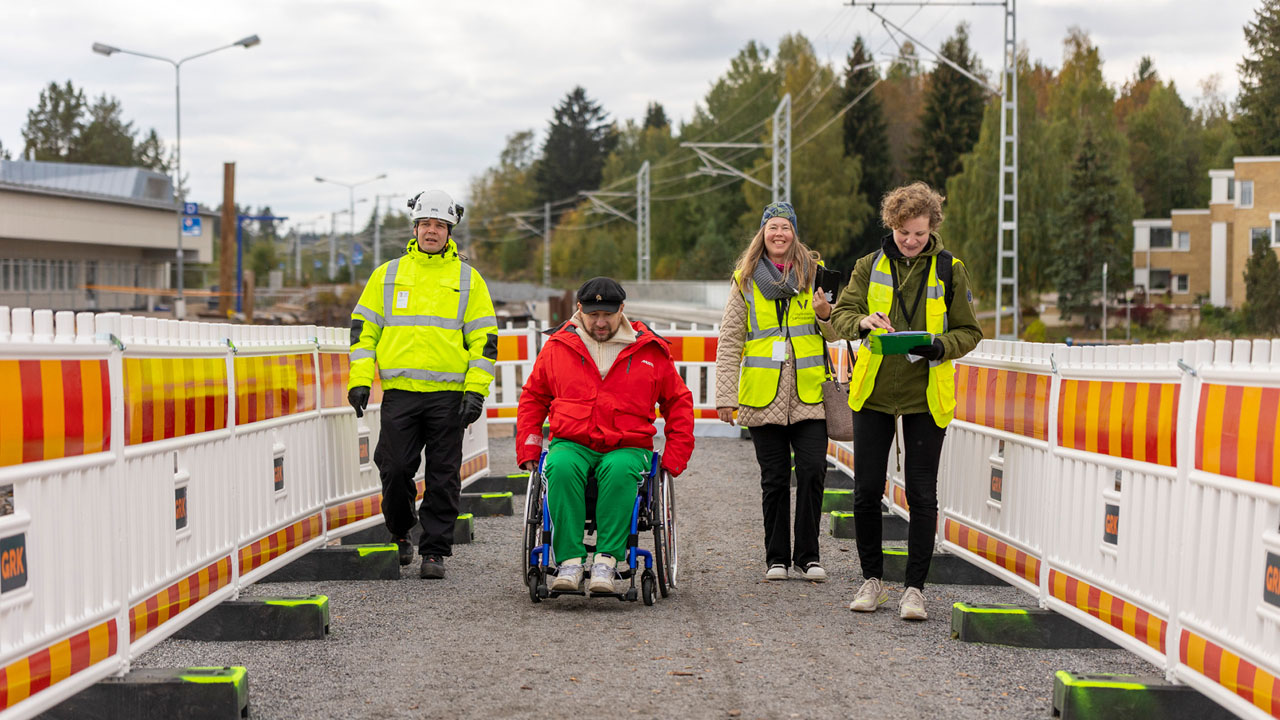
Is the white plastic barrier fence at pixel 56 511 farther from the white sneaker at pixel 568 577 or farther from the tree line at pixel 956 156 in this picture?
the tree line at pixel 956 156

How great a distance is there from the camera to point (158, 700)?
5.01m

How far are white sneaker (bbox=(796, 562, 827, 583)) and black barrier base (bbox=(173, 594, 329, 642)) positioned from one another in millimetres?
2759

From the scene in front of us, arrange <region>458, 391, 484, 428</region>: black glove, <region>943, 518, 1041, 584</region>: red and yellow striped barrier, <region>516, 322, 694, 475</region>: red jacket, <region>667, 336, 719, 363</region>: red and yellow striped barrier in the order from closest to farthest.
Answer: <region>943, 518, 1041, 584</region>: red and yellow striped barrier < <region>516, 322, 694, 475</region>: red jacket < <region>458, 391, 484, 428</region>: black glove < <region>667, 336, 719, 363</region>: red and yellow striped barrier

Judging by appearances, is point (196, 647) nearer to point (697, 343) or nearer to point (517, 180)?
point (697, 343)

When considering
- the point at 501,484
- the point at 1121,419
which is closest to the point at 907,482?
the point at 1121,419

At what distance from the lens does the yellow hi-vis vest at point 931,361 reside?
22.7 ft

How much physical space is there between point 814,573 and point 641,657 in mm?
2125

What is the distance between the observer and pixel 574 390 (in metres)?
7.46

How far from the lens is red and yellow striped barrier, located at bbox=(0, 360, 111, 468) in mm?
4305

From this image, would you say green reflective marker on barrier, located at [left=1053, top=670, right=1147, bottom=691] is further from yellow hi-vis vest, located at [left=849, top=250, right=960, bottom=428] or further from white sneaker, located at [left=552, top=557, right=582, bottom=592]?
white sneaker, located at [left=552, top=557, right=582, bottom=592]

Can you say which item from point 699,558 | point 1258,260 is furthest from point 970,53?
point 699,558

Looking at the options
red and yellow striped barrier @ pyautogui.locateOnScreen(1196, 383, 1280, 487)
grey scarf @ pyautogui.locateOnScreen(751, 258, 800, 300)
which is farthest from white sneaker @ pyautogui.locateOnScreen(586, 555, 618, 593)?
red and yellow striped barrier @ pyautogui.locateOnScreen(1196, 383, 1280, 487)

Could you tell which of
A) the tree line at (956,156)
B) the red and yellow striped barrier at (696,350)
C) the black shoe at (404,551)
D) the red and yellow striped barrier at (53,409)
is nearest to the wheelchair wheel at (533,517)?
the black shoe at (404,551)

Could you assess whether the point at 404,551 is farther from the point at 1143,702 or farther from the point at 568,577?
the point at 1143,702
